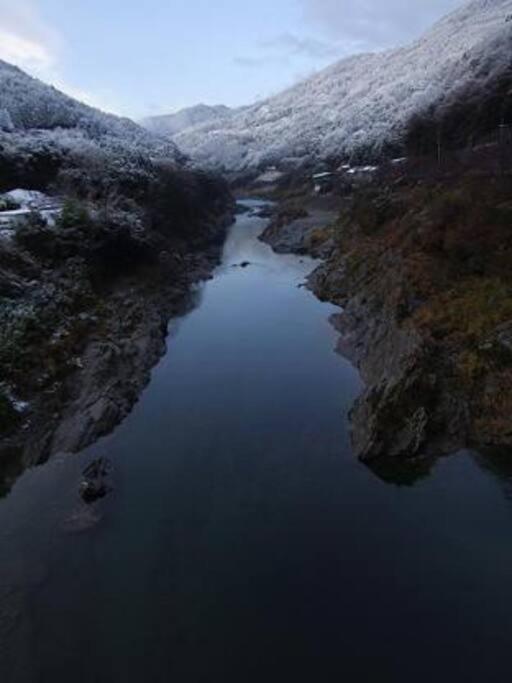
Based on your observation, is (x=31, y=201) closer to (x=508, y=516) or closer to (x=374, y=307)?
(x=374, y=307)

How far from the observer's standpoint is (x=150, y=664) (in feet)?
58.3

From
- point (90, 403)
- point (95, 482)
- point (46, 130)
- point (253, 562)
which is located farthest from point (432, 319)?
point (46, 130)

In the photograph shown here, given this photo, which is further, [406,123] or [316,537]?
[406,123]

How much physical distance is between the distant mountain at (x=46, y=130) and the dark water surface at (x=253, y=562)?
146 feet

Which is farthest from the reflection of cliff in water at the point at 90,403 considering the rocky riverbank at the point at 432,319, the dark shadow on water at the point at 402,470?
the dark shadow on water at the point at 402,470

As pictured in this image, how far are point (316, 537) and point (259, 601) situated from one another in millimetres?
3507

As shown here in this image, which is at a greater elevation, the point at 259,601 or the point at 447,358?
the point at 447,358

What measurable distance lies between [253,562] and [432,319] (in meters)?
18.2

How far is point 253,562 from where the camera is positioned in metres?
21.5

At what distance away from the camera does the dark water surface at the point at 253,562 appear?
1784cm

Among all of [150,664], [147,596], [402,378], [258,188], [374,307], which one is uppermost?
[258,188]

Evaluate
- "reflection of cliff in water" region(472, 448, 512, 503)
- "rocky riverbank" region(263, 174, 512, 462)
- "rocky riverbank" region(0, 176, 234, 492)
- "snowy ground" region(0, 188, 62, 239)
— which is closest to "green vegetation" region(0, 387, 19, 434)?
"rocky riverbank" region(0, 176, 234, 492)

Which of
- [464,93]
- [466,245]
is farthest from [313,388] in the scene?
[464,93]

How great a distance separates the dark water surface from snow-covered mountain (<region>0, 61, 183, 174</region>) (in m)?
46.9
